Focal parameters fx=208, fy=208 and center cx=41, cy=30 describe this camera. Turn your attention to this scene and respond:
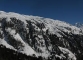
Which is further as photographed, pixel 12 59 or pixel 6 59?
pixel 12 59

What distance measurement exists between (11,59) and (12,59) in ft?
8.37

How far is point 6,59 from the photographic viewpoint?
138000 millimetres

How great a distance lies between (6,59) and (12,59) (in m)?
11.4

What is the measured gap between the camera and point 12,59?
489 feet

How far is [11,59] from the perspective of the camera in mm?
146500

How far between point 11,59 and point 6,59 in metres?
8.83
